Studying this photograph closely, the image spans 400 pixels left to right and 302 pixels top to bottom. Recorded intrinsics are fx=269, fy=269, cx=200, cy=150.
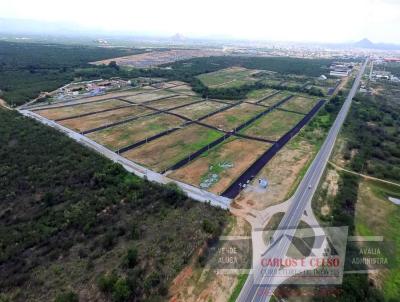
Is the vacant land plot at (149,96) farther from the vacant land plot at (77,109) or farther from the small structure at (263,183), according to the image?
the small structure at (263,183)

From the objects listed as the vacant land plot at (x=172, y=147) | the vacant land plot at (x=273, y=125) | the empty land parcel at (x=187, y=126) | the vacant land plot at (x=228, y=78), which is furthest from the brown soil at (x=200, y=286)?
the vacant land plot at (x=228, y=78)

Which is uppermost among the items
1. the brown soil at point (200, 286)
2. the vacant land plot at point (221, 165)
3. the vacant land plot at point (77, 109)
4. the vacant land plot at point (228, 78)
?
the brown soil at point (200, 286)

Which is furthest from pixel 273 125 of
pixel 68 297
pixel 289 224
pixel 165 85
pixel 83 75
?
pixel 83 75

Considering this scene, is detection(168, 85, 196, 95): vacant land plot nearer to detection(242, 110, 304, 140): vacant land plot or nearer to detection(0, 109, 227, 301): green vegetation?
detection(242, 110, 304, 140): vacant land plot

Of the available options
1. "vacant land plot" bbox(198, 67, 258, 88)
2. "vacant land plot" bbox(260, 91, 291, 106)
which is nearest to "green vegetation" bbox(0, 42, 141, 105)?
"vacant land plot" bbox(198, 67, 258, 88)

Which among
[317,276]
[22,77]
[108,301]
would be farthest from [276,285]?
[22,77]

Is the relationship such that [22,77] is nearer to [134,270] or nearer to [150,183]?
[150,183]

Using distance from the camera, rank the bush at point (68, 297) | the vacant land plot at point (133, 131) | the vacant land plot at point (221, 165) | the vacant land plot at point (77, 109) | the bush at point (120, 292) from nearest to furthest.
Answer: the bush at point (68, 297)
the bush at point (120, 292)
the vacant land plot at point (221, 165)
the vacant land plot at point (133, 131)
the vacant land plot at point (77, 109)
